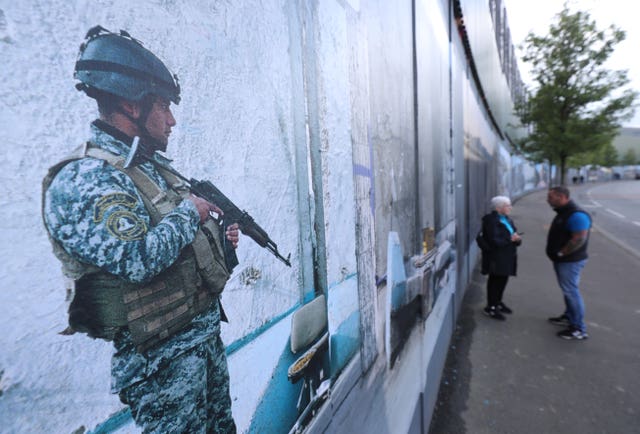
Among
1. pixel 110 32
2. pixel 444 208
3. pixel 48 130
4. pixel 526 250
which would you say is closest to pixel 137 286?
pixel 48 130

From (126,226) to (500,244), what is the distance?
4.78m

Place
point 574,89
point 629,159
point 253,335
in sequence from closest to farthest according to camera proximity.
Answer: point 253,335 < point 574,89 < point 629,159

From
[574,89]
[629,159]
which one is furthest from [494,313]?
[629,159]

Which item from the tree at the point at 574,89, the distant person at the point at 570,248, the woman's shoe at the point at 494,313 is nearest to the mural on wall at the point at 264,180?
the distant person at the point at 570,248

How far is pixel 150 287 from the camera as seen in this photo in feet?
2.17

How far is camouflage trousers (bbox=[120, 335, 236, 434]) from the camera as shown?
0.66 meters

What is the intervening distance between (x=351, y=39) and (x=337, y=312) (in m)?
1.17

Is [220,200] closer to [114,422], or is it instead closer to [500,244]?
[114,422]

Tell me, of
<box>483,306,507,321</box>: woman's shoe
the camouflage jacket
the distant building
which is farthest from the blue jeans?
the distant building

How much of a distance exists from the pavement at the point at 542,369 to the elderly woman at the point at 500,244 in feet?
2.06

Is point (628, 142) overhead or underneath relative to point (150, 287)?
overhead

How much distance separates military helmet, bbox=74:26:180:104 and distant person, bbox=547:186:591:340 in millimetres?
4403

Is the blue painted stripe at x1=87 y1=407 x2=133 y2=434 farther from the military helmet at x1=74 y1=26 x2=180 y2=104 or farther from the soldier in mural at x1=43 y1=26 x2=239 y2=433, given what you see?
the military helmet at x1=74 y1=26 x2=180 y2=104

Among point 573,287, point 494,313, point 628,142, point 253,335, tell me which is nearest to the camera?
point 253,335
